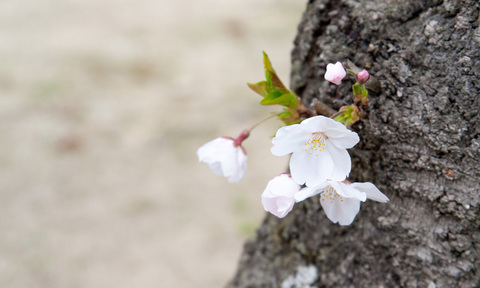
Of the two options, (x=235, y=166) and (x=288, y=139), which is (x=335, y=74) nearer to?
(x=288, y=139)

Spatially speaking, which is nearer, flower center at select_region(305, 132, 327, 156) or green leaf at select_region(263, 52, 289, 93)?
flower center at select_region(305, 132, 327, 156)

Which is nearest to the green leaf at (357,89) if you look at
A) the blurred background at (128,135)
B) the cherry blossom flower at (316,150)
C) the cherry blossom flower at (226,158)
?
the cherry blossom flower at (316,150)

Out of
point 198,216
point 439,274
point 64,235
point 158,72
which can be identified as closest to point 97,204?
point 64,235

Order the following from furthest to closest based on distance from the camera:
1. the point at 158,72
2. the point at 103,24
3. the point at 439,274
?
1. the point at 103,24
2. the point at 158,72
3. the point at 439,274

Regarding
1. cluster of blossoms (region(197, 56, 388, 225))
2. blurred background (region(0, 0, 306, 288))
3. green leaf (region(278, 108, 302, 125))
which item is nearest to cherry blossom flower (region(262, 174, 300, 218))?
cluster of blossoms (region(197, 56, 388, 225))

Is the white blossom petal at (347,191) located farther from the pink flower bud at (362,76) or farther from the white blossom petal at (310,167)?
the pink flower bud at (362,76)

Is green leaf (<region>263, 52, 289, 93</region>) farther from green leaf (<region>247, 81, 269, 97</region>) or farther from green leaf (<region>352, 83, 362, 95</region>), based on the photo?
green leaf (<region>352, 83, 362, 95</region>)

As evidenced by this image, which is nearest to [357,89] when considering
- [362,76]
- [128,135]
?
[362,76]

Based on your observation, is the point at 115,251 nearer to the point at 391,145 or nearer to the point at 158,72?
the point at 158,72
